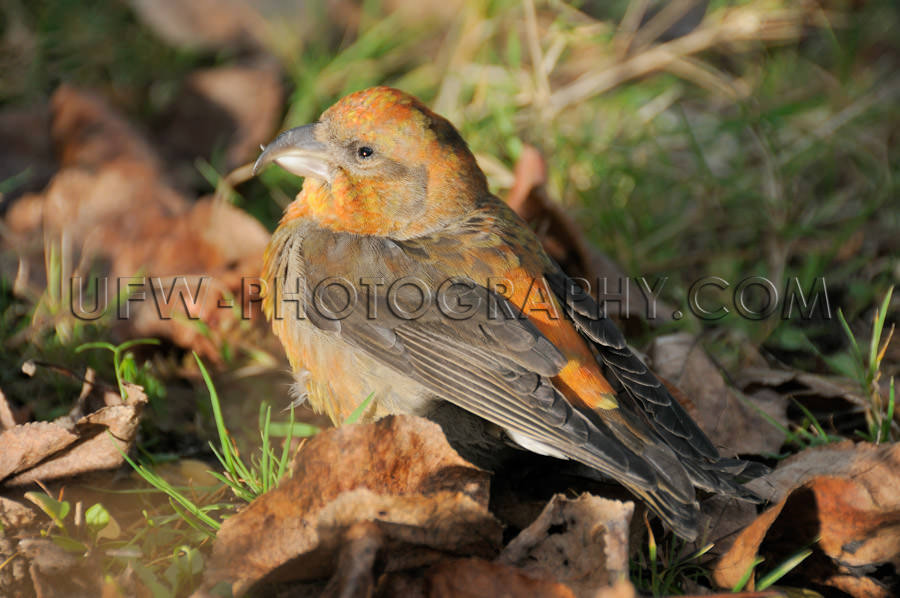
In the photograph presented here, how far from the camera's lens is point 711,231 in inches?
192

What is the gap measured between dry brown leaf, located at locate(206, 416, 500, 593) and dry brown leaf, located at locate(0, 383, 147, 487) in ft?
2.34

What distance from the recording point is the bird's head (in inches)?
133

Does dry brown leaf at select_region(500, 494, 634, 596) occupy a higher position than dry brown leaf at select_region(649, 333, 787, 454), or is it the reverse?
dry brown leaf at select_region(500, 494, 634, 596)

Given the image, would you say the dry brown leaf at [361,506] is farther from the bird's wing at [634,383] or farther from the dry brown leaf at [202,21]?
the dry brown leaf at [202,21]

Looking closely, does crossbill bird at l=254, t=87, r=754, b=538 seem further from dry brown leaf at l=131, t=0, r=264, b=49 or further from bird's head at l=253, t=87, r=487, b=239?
dry brown leaf at l=131, t=0, r=264, b=49

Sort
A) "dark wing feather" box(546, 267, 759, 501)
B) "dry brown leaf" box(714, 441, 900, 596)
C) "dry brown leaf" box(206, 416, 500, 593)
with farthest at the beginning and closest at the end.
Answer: "dark wing feather" box(546, 267, 759, 501)
"dry brown leaf" box(714, 441, 900, 596)
"dry brown leaf" box(206, 416, 500, 593)

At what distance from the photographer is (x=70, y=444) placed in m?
2.79

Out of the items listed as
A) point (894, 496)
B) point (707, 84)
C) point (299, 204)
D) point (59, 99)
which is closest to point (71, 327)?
point (299, 204)

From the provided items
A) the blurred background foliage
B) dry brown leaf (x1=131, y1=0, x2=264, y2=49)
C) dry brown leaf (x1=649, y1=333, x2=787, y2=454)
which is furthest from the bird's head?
dry brown leaf (x1=131, y1=0, x2=264, y2=49)

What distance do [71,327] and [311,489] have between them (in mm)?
1756

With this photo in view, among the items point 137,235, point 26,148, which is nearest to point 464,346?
point 137,235

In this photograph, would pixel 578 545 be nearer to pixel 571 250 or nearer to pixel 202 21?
pixel 571 250

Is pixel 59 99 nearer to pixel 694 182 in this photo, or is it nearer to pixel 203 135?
pixel 203 135

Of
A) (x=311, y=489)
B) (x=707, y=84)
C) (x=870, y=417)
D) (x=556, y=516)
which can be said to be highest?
(x=707, y=84)
